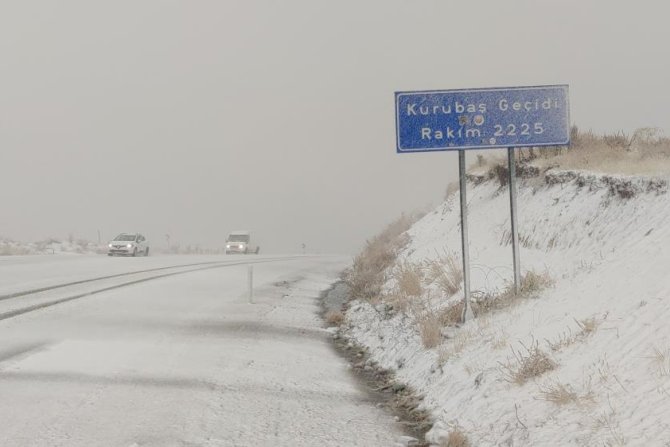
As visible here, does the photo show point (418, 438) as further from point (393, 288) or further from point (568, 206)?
point (393, 288)

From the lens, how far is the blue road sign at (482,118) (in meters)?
10.4


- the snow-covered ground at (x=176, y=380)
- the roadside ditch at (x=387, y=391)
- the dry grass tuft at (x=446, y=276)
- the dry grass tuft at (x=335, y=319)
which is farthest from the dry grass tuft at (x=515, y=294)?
the dry grass tuft at (x=335, y=319)

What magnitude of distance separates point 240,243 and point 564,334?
47.8 m

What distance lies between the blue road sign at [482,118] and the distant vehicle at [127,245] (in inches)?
1322

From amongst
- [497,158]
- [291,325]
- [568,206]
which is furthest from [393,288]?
[497,158]

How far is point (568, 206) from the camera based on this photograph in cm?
1219

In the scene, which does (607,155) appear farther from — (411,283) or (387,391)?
(387,391)

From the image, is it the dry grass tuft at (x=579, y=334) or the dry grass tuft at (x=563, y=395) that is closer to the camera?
the dry grass tuft at (x=563, y=395)

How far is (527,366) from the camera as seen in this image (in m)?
6.38

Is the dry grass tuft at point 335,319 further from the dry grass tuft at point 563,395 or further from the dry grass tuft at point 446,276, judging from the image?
the dry grass tuft at point 563,395

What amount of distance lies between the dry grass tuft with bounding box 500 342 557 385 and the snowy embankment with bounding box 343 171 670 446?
30 mm

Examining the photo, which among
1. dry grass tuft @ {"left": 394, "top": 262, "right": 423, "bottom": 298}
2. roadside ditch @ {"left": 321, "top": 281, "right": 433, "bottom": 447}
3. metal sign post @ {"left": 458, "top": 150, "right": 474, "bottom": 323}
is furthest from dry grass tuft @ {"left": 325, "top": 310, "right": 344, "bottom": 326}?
metal sign post @ {"left": 458, "top": 150, "right": 474, "bottom": 323}

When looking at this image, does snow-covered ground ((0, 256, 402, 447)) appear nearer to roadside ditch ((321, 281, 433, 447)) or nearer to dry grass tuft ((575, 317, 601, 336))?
roadside ditch ((321, 281, 433, 447))

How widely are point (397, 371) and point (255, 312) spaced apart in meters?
6.67
